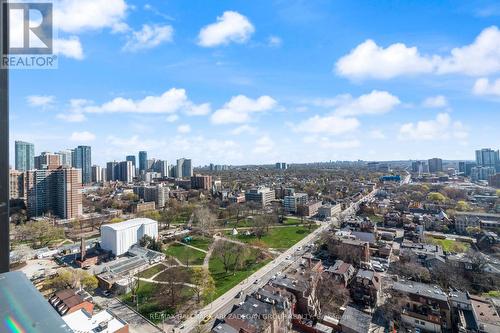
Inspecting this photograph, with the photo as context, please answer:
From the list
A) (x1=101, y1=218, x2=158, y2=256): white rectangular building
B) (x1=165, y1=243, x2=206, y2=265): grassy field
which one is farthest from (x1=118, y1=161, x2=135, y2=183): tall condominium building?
(x1=165, y1=243, x2=206, y2=265): grassy field

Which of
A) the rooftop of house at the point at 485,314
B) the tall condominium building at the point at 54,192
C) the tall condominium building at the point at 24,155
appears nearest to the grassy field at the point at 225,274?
the rooftop of house at the point at 485,314

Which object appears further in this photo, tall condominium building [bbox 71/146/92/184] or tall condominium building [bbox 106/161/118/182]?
tall condominium building [bbox 106/161/118/182]

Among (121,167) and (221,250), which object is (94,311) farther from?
(121,167)

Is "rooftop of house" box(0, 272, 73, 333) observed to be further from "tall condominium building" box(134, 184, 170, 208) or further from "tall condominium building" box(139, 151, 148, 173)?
"tall condominium building" box(139, 151, 148, 173)

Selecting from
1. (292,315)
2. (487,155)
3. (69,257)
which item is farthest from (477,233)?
(487,155)

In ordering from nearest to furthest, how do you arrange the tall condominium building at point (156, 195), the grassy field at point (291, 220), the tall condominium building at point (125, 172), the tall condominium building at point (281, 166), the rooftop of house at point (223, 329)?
the rooftop of house at point (223, 329) → the grassy field at point (291, 220) → the tall condominium building at point (156, 195) → the tall condominium building at point (125, 172) → the tall condominium building at point (281, 166)

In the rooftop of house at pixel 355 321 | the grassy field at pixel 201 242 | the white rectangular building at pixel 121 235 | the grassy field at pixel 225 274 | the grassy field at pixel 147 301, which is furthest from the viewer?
the grassy field at pixel 201 242

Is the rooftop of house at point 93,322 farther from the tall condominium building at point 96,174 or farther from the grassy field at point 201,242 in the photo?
the tall condominium building at point 96,174
